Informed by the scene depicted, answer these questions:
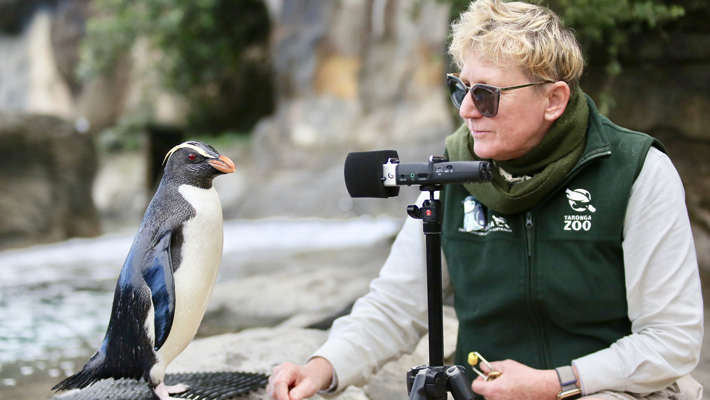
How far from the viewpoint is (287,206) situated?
34.6 ft

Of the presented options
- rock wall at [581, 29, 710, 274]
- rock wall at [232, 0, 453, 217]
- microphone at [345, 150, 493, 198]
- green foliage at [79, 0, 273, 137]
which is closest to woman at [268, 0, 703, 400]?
microphone at [345, 150, 493, 198]

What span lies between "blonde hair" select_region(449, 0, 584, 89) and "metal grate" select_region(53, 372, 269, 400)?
0.91m

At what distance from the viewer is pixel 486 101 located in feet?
4.22

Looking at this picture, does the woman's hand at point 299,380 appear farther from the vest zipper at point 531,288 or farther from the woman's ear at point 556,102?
the woman's ear at point 556,102

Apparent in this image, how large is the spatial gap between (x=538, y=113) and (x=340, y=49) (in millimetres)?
11530

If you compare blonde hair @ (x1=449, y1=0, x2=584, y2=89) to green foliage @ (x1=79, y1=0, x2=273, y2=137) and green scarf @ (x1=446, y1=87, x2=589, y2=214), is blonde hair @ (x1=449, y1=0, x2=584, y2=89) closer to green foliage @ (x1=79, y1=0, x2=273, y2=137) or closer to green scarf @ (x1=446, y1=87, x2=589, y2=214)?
green scarf @ (x1=446, y1=87, x2=589, y2=214)

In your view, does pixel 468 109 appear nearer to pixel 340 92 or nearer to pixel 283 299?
pixel 283 299

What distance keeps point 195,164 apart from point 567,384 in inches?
34.2

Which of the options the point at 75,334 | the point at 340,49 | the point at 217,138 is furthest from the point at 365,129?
the point at 75,334

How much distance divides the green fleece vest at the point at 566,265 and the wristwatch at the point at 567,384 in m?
0.12

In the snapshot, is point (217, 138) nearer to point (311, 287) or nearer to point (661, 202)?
point (311, 287)

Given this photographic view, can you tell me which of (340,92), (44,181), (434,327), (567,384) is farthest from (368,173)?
(340,92)

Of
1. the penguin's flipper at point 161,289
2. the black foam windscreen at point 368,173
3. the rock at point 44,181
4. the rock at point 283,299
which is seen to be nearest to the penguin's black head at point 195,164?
the penguin's flipper at point 161,289

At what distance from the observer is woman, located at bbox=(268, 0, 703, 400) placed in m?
1.25
